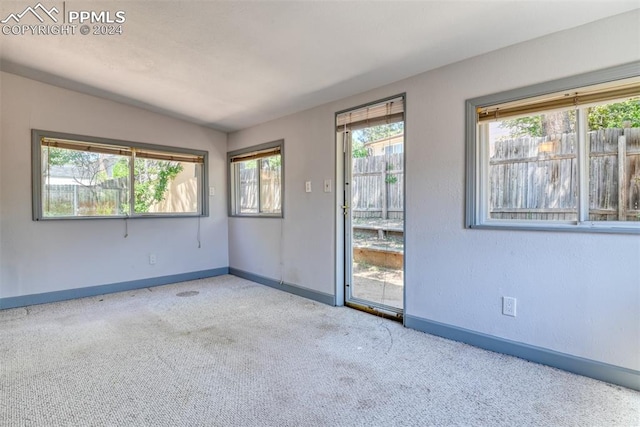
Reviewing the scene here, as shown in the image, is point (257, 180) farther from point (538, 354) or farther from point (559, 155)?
point (538, 354)

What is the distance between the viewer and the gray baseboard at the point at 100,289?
3434 mm

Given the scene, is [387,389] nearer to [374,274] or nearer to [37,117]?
[374,274]

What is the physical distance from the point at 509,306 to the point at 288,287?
8.19 feet

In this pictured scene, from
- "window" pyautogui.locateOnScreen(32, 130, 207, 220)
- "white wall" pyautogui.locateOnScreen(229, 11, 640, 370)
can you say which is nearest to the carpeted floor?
"white wall" pyautogui.locateOnScreen(229, 11, 640, 370)

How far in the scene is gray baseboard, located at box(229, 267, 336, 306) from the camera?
3.56 metres

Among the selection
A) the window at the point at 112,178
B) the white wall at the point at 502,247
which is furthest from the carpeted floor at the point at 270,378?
the window at the point at 112,178

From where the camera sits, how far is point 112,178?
405 cm

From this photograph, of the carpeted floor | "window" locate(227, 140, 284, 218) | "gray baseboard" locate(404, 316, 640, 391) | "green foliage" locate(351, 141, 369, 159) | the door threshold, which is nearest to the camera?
the carpeted floor

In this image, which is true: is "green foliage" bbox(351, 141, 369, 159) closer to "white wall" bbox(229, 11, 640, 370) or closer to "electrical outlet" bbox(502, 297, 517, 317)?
"white wall" bbox(229, 11, 640, 370)

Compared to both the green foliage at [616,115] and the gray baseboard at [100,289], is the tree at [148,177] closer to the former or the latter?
the gray baseboard at [100,289]

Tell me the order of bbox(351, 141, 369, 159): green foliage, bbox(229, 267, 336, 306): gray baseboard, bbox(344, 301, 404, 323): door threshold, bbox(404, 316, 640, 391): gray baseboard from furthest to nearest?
bbox(229, 267, 336, 306): gray baseboard → bbox(351, 141, 369, 159): green foliage → bbox(344, 301, 404, 323): door threshold → bbox(404, 316, 640, 391): gray baseboard

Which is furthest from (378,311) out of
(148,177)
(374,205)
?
(148,177)

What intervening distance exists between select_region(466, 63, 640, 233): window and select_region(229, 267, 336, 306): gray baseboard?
180 centimetres

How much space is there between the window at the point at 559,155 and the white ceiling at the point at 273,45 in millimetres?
414
